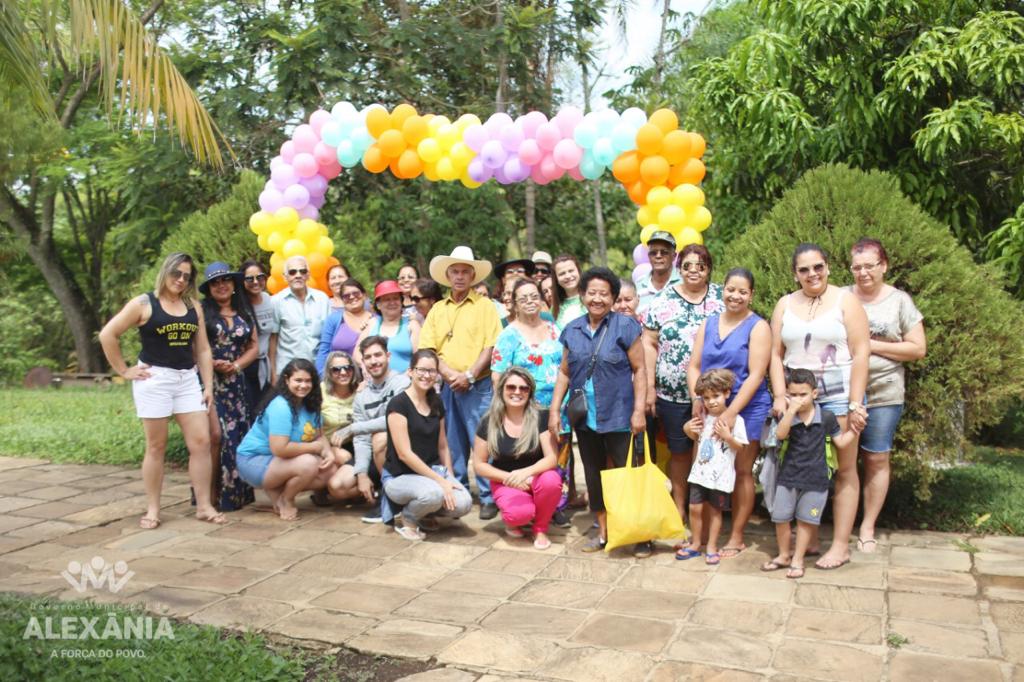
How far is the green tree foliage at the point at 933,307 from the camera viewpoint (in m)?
4.89

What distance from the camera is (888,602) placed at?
13.5ft

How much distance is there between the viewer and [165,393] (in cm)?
539

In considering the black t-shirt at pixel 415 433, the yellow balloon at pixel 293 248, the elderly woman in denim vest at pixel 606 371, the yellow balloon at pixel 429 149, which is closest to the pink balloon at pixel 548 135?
the yellow balloon at pixel 429 149

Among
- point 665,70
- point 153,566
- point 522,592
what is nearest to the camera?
point 522,592

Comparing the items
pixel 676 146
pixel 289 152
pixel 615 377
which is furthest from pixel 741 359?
pixel 289 152

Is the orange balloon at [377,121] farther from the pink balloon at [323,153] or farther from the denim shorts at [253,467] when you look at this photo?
the denim shorts at [253,467]

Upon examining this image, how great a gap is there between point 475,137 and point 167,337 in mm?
3064

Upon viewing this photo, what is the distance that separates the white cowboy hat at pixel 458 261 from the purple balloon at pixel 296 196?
179cm

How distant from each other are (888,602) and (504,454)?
2165 mm

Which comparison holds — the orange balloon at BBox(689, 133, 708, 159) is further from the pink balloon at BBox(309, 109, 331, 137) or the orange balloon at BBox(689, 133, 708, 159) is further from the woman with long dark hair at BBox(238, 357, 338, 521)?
the woman with long dark hair at BBox(238, 357, 338, 521)

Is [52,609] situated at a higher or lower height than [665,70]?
lower

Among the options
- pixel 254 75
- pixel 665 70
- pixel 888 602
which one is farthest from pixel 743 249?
pixel 665 70

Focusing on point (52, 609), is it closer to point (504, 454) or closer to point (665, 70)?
point (504, 454)

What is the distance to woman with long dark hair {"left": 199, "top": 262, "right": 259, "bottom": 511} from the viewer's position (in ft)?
19.0
